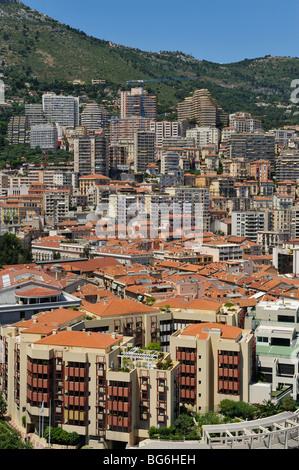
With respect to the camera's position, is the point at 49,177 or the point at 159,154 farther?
the point at 159,154

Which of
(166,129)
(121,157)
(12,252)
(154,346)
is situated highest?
(166,129)

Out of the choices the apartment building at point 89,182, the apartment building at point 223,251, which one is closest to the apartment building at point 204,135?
the apartment building at point 89,182

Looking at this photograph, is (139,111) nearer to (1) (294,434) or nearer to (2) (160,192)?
(2) (160,192)

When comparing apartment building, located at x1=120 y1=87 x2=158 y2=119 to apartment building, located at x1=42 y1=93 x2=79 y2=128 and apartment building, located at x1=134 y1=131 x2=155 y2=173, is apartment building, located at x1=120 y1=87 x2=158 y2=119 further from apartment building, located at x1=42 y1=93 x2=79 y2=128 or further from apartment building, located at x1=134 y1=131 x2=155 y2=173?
apartment building, located at x1=134 y1=131 x2=155 y2=173

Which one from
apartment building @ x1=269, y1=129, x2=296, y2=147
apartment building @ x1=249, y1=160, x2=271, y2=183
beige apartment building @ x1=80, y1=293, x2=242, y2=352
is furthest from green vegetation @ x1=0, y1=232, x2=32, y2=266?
apartment building @ x1=269, y1=129, x2=296, y2=147

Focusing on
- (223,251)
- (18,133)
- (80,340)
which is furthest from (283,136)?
(80,340)

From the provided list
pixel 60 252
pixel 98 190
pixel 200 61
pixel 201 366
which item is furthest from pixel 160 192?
pixel 200 61

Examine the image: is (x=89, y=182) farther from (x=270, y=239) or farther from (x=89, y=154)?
(x=270, y=239)
